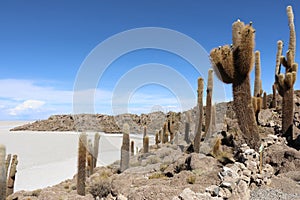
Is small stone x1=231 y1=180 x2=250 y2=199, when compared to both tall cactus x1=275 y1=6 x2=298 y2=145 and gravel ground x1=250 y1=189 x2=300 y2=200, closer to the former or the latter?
gravel ground x1=250 y1=189 x2=300 y2=200

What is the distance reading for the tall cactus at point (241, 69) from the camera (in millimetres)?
9445

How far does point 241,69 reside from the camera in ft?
31.5

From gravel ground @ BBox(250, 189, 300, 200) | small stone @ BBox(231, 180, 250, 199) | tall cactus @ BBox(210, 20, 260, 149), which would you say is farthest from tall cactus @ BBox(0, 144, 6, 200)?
tall cactus @ BBox(210, 20, 260, 149)

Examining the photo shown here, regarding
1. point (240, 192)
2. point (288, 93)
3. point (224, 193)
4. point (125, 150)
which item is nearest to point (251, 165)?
point (240, 192)

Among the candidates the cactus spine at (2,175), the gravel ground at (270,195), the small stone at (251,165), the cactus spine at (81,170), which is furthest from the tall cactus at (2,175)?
the small stone at (251,165)

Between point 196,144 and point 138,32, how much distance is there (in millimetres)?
7032

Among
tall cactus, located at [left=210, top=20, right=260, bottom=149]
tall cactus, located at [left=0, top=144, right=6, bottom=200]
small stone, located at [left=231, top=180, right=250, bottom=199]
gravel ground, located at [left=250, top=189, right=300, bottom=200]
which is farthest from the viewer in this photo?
tall cactus, located at [left=210, top=20, right=260, bottom=149]

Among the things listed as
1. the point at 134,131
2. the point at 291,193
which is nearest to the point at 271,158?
the point at 291,193

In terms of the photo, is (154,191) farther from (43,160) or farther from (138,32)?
(43,160)

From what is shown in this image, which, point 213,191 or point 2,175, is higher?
point 213,191

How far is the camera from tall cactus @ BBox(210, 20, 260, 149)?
9445mm

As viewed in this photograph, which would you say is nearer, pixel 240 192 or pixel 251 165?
pixel 240 192

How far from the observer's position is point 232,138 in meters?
13.2

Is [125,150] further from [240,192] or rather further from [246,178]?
[240,192]
